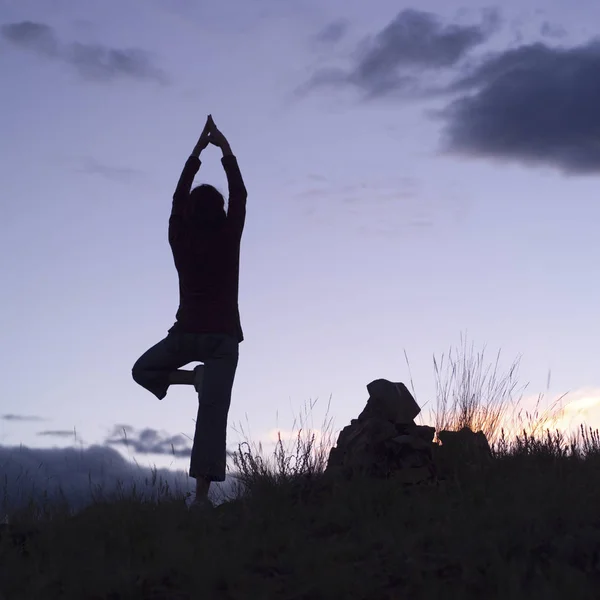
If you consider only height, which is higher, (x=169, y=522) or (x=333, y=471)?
(x=333, y=471)

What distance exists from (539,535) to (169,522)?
2.67m

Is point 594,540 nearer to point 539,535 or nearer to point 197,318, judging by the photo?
point 539,535

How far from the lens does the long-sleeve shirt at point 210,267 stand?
7.06 meters

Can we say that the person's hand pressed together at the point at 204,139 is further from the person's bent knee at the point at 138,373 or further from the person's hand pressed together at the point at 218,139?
the person's bent knee at the point at 138,373

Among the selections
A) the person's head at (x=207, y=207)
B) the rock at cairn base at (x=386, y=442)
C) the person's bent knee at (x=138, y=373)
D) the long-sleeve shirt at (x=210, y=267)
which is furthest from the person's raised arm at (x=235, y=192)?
the rock at cairn base at (x=386, y=442)

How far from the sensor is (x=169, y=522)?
6395 millimetres

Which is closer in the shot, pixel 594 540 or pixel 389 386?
pixel 594 540

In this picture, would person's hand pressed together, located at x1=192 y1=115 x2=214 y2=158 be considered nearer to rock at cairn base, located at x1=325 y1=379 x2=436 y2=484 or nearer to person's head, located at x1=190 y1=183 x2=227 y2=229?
person's head, located at x1=190 y1=183 x2=227 y2=229

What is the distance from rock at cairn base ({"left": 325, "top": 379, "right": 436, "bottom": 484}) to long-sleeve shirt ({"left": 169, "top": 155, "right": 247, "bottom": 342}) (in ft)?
A: 5.06

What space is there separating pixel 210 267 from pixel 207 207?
56cm

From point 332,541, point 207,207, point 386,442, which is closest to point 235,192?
point 207,207

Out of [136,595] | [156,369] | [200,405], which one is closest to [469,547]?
[136,595]

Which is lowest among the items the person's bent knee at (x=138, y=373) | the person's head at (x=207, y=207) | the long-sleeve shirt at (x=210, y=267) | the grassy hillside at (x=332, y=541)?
the grassy hillside at (x=332, y=541)

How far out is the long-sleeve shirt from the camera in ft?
23.2
